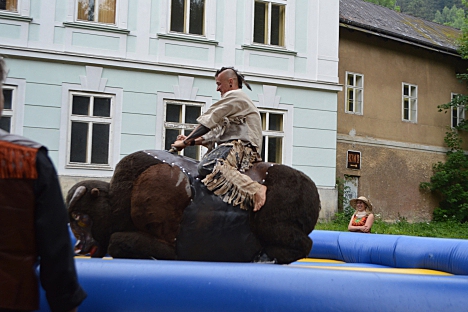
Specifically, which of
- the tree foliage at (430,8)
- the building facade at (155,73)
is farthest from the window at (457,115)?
the tree foliage at (430,8)

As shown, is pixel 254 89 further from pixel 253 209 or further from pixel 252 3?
pixel 253 209

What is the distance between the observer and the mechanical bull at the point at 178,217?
168 inches

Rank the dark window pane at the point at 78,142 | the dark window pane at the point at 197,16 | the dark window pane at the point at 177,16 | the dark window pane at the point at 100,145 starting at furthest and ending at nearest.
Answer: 1. the dark window pane at the point at 197,16
2. the dark window pane at the point at 177,16
3. the dark window pane at the point at 100,145
4. the dark window pane at the point at 78,142

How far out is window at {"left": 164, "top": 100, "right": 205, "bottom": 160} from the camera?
13680 millimetres

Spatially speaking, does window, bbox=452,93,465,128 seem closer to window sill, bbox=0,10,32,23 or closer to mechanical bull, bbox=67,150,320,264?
window sill, bbox=0,10,32,23

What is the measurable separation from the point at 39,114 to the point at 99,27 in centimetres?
230

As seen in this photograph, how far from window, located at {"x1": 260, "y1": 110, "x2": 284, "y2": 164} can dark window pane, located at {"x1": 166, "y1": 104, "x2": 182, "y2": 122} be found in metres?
1.97

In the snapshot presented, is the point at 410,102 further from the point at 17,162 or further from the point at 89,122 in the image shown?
the point at 17,162

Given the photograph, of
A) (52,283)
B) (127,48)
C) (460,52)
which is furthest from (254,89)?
(52,283)

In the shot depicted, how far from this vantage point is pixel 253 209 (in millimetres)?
4469

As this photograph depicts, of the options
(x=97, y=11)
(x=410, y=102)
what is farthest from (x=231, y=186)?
(x=410, y=102)

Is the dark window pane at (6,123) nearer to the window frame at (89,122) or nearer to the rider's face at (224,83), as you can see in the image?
the window frame at (89,122)

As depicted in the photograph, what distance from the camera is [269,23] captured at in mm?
14891

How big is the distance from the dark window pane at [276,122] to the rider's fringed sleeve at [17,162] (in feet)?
42.0
